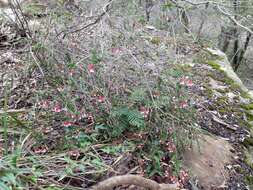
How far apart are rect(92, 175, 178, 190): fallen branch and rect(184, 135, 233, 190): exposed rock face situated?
341 mm

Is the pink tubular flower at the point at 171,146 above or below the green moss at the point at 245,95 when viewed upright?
above

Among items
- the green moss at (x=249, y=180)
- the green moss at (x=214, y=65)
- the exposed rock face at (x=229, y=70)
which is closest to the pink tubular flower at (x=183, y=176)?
the green moss at (x=249, y=180)

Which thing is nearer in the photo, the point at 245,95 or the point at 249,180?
the point at 249,180

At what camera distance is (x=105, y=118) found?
2.13 m

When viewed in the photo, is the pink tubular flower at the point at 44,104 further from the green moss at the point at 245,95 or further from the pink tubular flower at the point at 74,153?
the green moss at the point at 245,95

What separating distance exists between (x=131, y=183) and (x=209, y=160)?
0.82 metres

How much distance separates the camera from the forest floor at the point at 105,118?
1.86m

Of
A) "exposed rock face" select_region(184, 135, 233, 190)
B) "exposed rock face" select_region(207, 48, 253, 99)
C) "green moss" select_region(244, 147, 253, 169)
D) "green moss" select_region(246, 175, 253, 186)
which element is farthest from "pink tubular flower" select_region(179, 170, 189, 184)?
"exposed rock face" select_region(207, 48, 253, 99)

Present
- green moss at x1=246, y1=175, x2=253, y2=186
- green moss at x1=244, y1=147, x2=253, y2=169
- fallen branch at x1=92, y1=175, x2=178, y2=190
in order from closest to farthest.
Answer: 1. fallen branch at x1=92, y1=175, x2=178, y2=190
2. green moss at x1=246, y1=175, x2=253, y2=186
3. green moss at x1=244, y1=147, x2=253, y2=169

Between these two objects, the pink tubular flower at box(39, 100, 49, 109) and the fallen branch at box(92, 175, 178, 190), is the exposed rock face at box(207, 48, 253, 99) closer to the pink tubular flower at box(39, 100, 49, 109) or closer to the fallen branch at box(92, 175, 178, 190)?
the fallen branch at box(92, 175, 178, 190)

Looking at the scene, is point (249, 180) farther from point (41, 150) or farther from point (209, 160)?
point (41, 150)

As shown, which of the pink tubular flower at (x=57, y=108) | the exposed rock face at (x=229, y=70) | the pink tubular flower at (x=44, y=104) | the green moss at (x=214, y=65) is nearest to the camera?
the pink tubular flower at (x=57, y=108)

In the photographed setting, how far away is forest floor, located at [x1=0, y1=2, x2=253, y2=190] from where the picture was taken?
73.2 inches

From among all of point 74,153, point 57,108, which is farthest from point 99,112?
point 74,153
